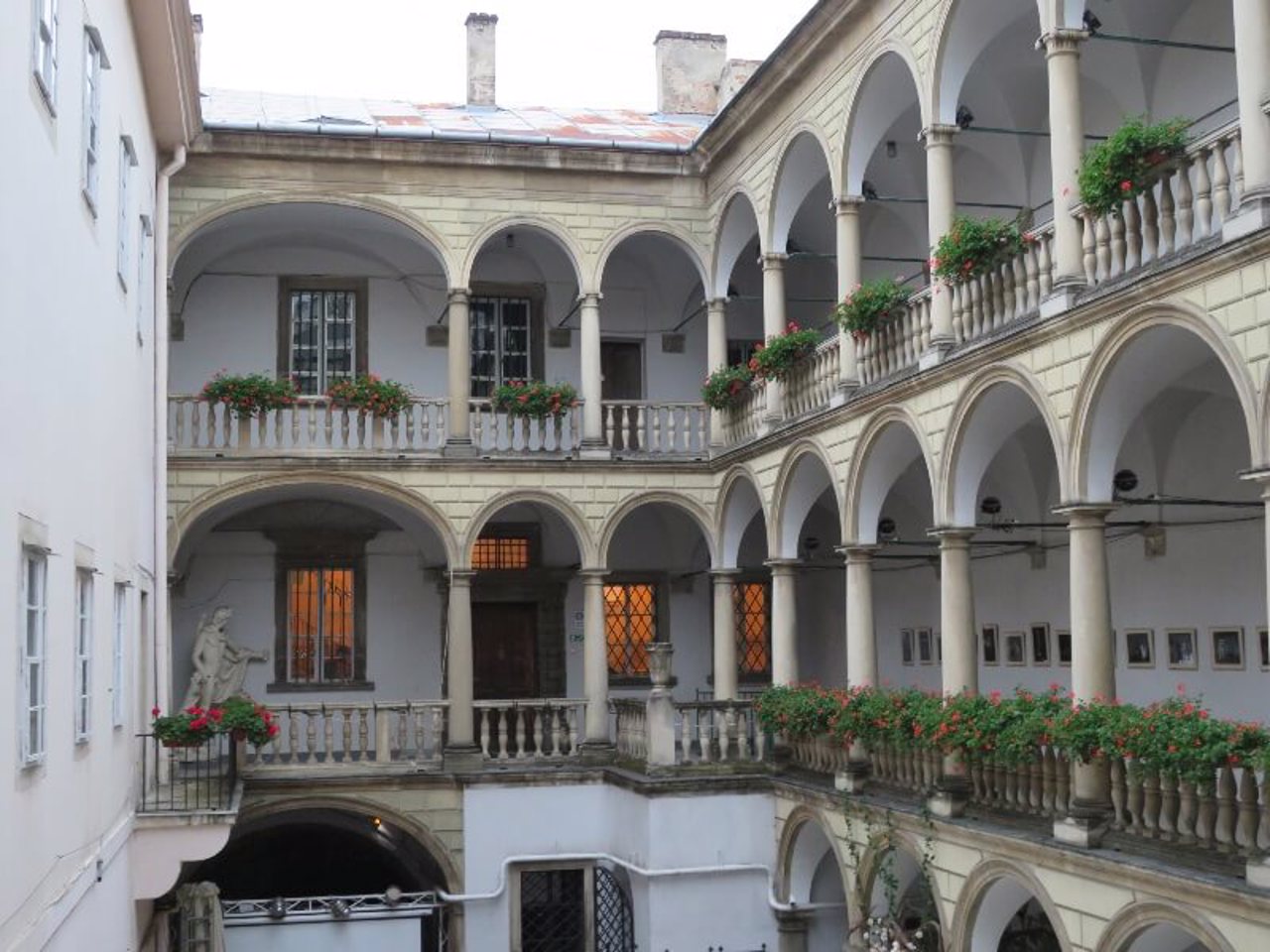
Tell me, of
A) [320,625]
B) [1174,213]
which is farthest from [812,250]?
[1174,213]

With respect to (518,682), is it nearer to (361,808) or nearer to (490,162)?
(361,808)

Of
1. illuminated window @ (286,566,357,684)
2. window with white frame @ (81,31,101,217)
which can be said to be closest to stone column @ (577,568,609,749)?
illuminated window @ (286,566,357,684)

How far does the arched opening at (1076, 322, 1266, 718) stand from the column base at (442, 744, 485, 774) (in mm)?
8167

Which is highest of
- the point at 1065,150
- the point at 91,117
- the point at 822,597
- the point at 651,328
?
the point at 651,328

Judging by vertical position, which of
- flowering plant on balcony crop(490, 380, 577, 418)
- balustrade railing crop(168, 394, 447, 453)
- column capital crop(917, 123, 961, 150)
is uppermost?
column capital crop(917, 123, 961, 150)

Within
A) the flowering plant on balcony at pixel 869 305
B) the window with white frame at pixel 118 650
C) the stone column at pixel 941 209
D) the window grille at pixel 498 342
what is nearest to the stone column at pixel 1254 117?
the stone column at pixel 941 209

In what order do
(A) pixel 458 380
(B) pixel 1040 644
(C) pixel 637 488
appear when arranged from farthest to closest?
1. (C) pixel 637 488
2. (A) pixel 458 380
3. (B) pixel 1040 644

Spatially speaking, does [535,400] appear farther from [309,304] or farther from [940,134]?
[940,134]

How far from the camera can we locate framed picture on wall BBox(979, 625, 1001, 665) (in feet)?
64.3

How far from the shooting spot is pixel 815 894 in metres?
18.7

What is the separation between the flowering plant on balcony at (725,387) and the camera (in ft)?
69.0

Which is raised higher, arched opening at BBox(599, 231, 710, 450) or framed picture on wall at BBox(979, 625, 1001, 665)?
arched opening at BBox(599, 231, 710, 450)

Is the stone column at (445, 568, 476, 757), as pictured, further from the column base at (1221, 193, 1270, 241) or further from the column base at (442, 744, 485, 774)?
the column base at (1221, 193, 1270, 241)

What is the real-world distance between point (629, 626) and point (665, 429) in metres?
3.63
